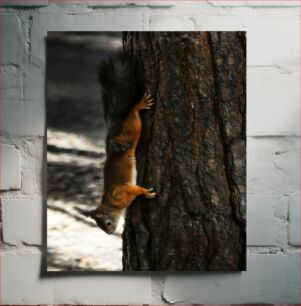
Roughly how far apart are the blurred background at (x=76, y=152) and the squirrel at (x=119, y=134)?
0.02 meters

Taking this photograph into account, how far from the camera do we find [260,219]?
5.60 ft

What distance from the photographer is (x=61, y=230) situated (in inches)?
67.0

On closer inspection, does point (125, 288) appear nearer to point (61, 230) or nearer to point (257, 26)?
point (61, 230)

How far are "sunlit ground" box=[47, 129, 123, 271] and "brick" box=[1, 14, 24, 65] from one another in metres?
0.24

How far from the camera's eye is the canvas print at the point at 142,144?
1687 millimetres

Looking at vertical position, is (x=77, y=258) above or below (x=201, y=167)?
below

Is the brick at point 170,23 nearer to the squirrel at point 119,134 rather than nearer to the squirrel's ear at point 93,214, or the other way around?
the squirrel at point 119,134

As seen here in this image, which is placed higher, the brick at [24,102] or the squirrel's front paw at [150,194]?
the brick at [24,102]

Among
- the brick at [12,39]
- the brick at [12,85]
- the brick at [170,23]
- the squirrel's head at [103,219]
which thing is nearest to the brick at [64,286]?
the squirrel's head at [103,219]

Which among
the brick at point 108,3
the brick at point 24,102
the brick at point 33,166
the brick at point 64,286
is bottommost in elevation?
the brick at point 64,286

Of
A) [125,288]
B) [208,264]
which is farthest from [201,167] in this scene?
[125,288]

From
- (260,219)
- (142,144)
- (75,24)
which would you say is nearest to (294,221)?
(260,219)

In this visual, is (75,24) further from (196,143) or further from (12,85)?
(196,143)

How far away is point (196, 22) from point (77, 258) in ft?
2.45
